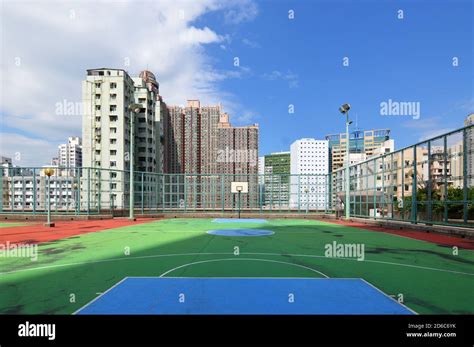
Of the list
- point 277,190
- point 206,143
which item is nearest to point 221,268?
point 277,190

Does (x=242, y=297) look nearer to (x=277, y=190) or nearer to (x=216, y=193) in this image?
(x=216, y=193)

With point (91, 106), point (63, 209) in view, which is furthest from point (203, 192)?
point (91, 106)

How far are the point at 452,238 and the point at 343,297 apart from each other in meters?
8.78

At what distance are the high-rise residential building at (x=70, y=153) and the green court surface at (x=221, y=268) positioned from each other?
12694 centimetres

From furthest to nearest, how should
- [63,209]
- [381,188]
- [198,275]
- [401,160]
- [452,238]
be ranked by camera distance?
[63,209], [381,188], [401,160], [452,238], [198,275]

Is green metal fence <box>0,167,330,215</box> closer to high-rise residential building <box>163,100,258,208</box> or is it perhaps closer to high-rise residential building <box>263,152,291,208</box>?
high-rise residential building <box>263,152,291,208</box>

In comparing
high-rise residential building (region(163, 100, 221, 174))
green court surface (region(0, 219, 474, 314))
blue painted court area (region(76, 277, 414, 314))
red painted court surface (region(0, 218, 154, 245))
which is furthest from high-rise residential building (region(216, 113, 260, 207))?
blue painted court area (region(76, 277, 414, 314))

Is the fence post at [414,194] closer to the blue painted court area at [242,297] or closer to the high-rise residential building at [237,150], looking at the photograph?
the blue painted court area at [242,297]

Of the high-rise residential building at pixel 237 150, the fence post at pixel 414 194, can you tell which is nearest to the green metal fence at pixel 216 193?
the fence post at pixel 414 194

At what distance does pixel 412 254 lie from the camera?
7.72 m

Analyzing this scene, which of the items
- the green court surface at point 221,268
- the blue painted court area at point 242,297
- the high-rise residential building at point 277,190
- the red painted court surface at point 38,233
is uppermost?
the high-rise residential building at point 277,190

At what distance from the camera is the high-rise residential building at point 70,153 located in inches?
4848
